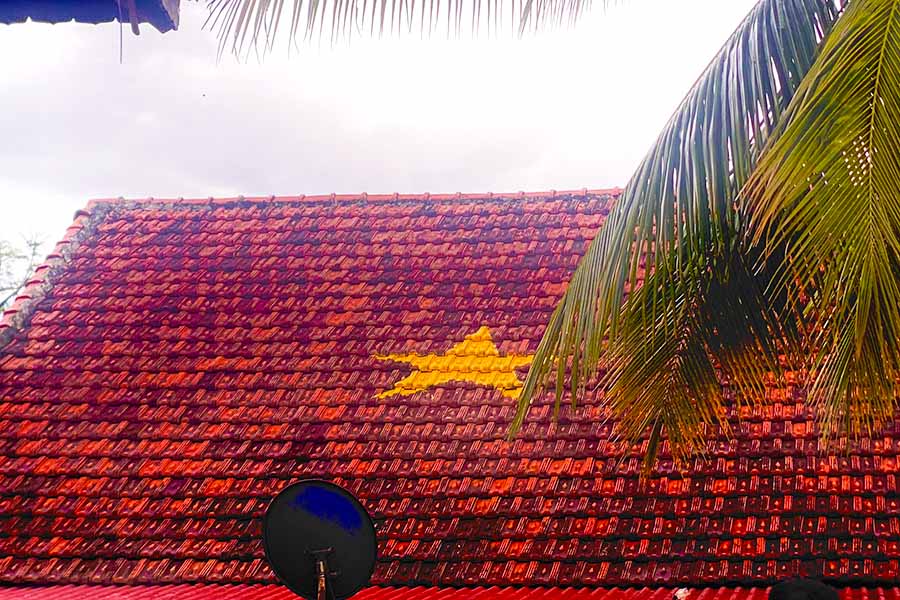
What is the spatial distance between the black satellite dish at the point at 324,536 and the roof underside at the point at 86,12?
2022mm

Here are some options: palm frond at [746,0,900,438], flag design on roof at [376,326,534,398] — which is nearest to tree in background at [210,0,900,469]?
palm frond at [746,0,900,438]

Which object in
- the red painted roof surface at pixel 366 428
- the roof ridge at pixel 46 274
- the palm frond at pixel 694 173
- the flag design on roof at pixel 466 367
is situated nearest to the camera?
the palm frond at pixel 694 173

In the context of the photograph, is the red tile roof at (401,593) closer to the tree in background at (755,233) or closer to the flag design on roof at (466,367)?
the tree in background at (755,233)

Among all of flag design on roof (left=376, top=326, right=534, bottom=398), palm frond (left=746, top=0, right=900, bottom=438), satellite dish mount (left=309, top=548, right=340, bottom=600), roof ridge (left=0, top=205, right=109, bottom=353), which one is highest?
roof ridge (left=0, top=205, right=109, bottom=353)

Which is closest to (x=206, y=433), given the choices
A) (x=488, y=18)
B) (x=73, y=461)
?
(x=73, y=461)

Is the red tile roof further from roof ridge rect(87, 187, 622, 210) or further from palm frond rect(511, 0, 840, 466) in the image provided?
roof ridge rect(87, 187, 622, 210)

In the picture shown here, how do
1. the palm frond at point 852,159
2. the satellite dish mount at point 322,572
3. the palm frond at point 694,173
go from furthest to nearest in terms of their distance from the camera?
the palm frond at point 694,173, the satellite dish mount at point 322,572, the palm frond at point 852,159

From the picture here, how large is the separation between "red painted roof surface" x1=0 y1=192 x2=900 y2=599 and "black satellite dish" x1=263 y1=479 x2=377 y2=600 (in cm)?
224

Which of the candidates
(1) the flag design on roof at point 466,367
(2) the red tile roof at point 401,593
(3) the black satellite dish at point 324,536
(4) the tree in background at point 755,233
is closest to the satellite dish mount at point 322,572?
(3) the black satellite dish at point 324,536

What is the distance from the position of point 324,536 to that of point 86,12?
7.38 feet

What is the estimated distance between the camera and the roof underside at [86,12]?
116 inches

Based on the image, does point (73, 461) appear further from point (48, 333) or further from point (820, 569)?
point (820, 569)

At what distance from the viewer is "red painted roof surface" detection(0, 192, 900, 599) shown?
258 inches

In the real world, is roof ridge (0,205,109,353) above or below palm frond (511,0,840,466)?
above
